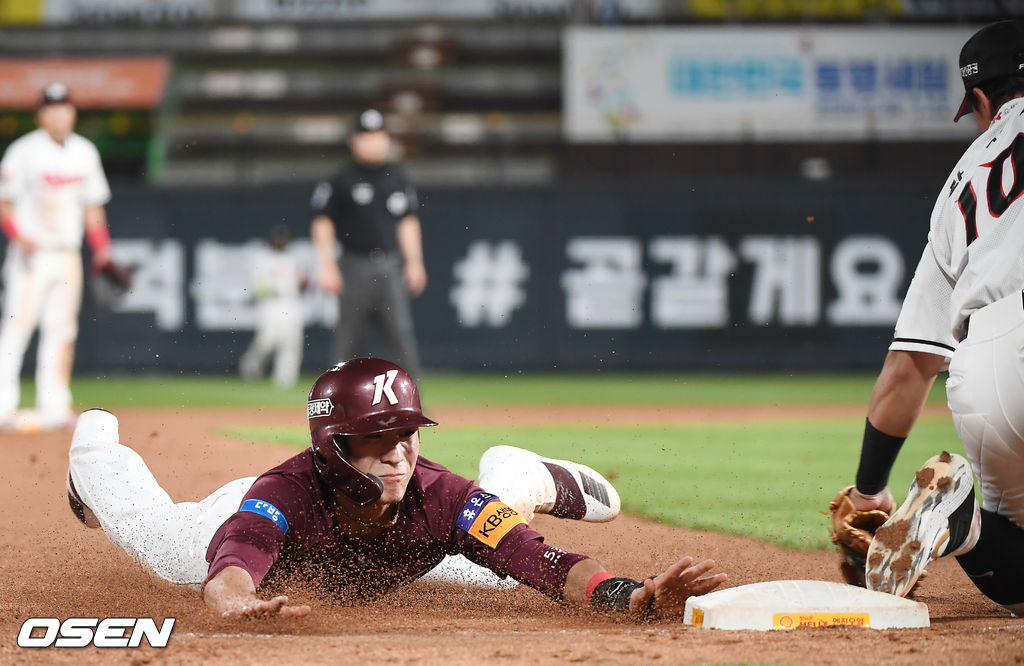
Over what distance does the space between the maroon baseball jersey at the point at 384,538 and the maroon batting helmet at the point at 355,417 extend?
0.41ft

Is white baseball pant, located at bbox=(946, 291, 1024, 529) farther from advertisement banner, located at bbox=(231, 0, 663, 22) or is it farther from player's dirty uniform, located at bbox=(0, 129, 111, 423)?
advertisement banner, located at bbox=(231, 0, 663, 22)

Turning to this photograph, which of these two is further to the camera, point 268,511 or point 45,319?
point 45,319

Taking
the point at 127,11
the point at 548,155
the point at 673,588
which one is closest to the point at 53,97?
the point at 673,588

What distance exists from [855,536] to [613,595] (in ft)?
2.96

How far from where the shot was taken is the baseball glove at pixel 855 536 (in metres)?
Result: 3.69

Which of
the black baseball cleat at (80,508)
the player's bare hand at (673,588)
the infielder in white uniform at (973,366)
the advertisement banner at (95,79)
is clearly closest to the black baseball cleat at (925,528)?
the infielder in white uniform at (973,366)

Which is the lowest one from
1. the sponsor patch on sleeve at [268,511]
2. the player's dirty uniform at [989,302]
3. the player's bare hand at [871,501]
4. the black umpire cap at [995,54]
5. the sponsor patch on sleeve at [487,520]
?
the player's bare hand at [871,501]

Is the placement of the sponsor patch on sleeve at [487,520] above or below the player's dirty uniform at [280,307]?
above

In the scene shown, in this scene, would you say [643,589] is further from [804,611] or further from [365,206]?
[365,206]

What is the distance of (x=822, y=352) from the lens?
14.1 meters

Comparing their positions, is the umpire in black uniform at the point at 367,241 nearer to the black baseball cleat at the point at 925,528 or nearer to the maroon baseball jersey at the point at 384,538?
the maroon baseball jersey at the point at 384,538

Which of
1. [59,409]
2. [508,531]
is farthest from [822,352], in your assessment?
[508,531]

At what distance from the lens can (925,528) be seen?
10.5 ft

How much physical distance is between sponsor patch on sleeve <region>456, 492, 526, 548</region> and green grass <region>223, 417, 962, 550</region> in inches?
68.6
